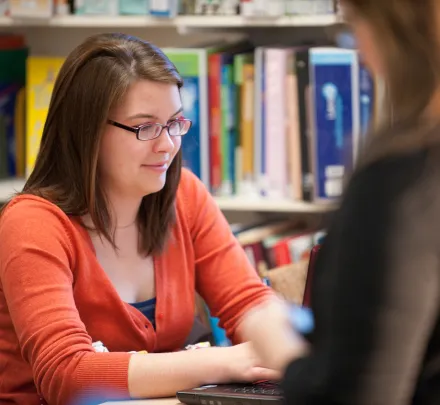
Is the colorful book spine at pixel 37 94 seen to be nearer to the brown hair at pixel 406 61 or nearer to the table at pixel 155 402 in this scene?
the table at pixel 155 402

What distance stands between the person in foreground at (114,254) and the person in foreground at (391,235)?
65cm

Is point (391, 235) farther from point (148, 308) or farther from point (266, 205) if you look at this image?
point (266, 205)

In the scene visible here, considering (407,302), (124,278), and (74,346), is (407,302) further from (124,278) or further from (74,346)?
(124,278)

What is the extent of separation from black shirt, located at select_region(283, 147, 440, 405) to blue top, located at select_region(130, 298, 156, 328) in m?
0.95

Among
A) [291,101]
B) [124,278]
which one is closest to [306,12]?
[291,101]

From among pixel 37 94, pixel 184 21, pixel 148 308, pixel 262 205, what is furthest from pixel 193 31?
pixel 148 308

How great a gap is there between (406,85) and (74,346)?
2.92 feet

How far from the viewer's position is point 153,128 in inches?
65.1

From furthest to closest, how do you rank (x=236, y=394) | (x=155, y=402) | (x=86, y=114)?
(x=86, y=114) < (x=155, y=402) < (x=236, y=394)

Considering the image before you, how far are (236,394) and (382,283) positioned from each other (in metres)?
0.57

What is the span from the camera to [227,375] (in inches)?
54.7

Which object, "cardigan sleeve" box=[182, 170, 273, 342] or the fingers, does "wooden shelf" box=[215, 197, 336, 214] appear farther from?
the fingers

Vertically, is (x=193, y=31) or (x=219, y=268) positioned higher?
(x=193, y=31)

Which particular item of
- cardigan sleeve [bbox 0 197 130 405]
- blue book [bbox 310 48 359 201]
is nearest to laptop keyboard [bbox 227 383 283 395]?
cardigan sleeve [bbox 0 197 130 405]
